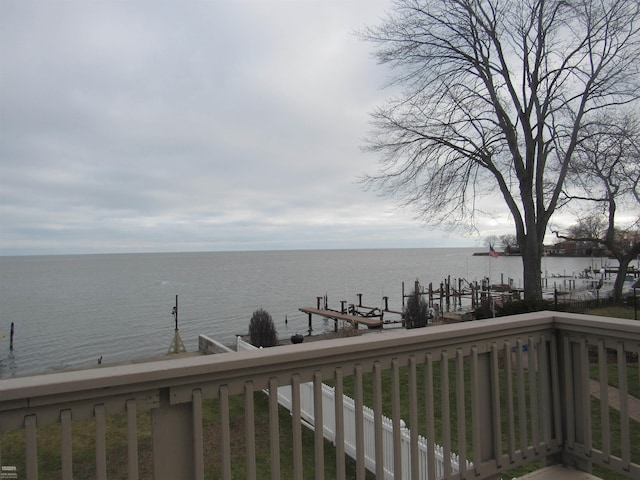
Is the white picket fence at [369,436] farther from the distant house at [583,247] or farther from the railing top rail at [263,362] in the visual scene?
the distant house at [583,247]

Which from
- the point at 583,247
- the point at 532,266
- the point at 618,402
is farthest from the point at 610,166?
the point at 583,247

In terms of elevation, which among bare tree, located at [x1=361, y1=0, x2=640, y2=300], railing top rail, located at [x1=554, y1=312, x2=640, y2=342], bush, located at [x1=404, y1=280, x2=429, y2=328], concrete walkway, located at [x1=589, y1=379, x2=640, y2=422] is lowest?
bush, located at [x1=404, y1=280, x2=429, y2=328]

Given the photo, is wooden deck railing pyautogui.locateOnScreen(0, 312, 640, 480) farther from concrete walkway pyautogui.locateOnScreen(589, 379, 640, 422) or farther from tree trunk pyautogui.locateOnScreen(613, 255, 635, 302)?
tree trunk pyautogui.locateOnScreen(613, 255, 635, 302)

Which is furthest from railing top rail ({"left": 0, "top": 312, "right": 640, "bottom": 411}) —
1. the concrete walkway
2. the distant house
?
the distant house

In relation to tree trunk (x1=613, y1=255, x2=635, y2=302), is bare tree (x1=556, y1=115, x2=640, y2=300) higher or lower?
higher

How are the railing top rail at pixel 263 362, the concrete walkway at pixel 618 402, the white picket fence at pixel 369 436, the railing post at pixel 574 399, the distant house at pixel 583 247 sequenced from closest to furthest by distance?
the railing top rail at pixel 263 362, the railing post at pixel 574 399, the white picket fence at pixel 369 436, the concrete walkway at pixel 618 402, the distant house at pixel 583 247

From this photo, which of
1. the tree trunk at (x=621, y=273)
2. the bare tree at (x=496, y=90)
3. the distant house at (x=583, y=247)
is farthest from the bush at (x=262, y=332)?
the distant house at (x=583, y=247)

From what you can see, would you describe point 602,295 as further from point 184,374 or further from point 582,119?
point 184,374

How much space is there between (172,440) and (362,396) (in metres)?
0.77

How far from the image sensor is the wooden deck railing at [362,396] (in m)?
1.29

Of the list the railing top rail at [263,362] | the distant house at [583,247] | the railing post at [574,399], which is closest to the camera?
the railing top rail at [263,362]

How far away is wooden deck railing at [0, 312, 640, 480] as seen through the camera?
1.29 m

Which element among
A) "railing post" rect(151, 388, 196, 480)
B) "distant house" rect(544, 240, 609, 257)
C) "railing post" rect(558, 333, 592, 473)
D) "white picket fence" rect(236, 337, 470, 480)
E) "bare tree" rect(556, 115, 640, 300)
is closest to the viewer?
"railing post" rect(151, 388, 196, 480)

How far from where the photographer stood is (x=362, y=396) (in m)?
1.74
